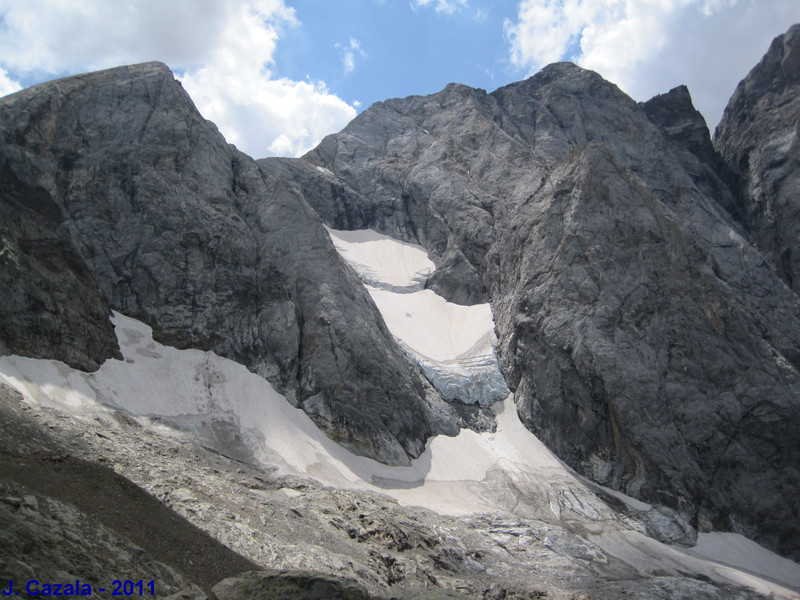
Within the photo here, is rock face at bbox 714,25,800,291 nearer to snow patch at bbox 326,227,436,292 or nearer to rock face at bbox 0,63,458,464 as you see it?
snow patch at bbox 326,227,436,292

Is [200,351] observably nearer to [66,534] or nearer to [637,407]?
[66,534]

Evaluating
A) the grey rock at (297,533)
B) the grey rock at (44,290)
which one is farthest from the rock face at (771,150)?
the grey rock at (44,290)

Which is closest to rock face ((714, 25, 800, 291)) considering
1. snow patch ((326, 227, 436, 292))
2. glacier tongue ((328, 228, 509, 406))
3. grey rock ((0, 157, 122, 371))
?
glacier tongue ((328, 228, 509, 406))

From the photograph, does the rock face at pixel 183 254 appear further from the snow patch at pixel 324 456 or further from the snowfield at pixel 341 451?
the snowfield at pixel 341 451

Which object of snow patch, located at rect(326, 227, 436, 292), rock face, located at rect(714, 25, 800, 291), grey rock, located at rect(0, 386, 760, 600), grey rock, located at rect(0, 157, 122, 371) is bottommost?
grey rock, located at rect(0, 386, 760, 600)

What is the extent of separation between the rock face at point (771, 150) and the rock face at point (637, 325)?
78.6 inches

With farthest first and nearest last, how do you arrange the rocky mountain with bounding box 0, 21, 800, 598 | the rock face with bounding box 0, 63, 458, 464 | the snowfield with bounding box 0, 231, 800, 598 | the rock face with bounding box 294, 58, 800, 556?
the rock face with bounding box 294, 58, 800, 556, the rock face with bounding box 0, 63, 458, 464, the snowfield with bounding box 0, 231, 800, 598, the rocky mountain with bounding box 0, 21, 800, 598

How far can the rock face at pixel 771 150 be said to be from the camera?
51812 millimetres

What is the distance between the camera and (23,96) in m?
32.0

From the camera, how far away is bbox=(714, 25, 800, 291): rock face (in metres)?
51.8

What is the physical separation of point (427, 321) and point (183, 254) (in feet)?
72.5

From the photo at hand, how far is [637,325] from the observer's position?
37312 millimetres

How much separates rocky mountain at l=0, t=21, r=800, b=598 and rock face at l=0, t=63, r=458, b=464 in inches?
6.1

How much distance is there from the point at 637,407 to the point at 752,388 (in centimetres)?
735
